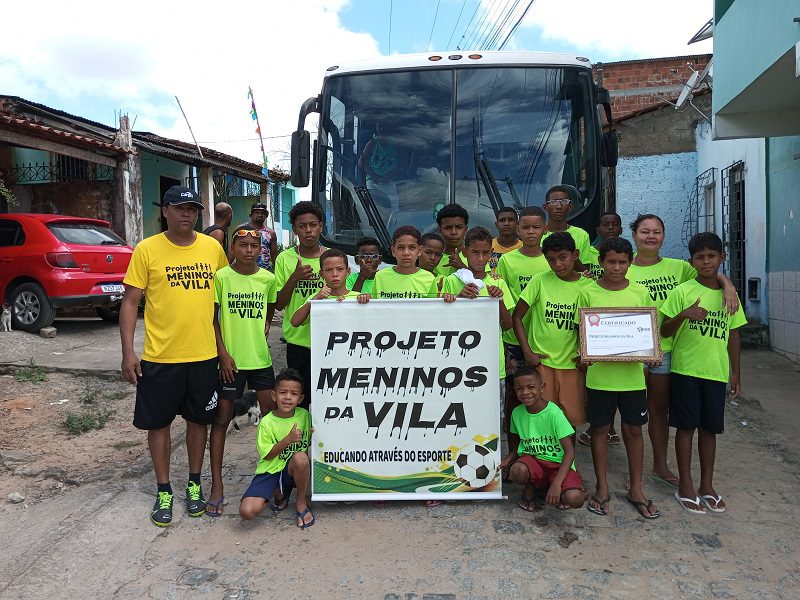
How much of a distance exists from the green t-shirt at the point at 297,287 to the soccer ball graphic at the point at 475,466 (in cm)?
114

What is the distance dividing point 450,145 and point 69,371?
464cm

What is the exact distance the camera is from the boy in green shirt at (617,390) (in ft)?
11.4

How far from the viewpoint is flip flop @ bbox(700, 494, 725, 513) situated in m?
3.53

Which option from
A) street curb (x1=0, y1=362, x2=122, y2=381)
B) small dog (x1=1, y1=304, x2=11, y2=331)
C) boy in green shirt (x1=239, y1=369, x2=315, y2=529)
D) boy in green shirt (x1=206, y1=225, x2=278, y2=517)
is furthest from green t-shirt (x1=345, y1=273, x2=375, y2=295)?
small dog (x1=1, y1=304, x2=11, y2=331)

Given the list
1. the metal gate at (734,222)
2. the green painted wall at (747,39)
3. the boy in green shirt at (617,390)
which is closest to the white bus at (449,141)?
the green painted wall at (747,39)

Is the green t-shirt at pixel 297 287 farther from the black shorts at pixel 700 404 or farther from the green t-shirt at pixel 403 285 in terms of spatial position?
the black shorts at pixel 700 404

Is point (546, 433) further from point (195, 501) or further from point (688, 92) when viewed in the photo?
point (688, 92)

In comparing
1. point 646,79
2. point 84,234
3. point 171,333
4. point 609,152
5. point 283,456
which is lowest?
point 283,456

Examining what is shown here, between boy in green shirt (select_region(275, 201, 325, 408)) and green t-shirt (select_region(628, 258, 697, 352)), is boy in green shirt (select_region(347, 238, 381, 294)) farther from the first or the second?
green t-shirt (select_region(628, 258, 697, 352))

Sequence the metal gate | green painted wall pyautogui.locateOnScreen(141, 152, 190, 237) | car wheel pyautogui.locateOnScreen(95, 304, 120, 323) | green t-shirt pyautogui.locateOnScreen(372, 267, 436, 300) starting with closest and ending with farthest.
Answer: green t-shirt pyautogui.locateOnScreen(372, 267, 436, 300) → car wheel pyautogui.locateOnScreen(95, 304, 120, 323) → the metal gate → green painted wall pyautogui.locateOnScreen(141, 152, 190, 237)

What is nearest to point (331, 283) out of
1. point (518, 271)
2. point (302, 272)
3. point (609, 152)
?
point (302, 272)

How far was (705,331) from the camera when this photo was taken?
3.49 m

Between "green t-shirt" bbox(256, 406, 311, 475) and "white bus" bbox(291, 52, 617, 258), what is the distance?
2042mm

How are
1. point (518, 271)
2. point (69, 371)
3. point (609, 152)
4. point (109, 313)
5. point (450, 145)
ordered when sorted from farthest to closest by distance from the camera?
1. point (109, 313)
2. point (69, 371)
3. point (609, 152)
4. point (450, 145)
5. point (518, 271)
